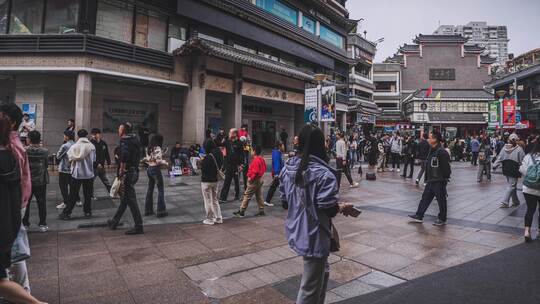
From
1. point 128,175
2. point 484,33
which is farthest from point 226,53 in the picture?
point 484,33

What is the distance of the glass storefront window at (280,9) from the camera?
836 inches

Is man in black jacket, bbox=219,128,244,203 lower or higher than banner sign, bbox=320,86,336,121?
lower

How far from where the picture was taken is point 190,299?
128 inches

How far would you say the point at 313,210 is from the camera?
8.25ft

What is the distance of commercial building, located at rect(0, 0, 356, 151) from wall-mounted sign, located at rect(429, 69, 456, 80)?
137 feet

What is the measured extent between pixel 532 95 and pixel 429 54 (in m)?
22.8

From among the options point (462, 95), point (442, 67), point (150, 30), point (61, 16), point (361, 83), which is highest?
point (442, 67)

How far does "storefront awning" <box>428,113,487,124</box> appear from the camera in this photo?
46719 millimetres

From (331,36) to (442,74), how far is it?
1397 inches

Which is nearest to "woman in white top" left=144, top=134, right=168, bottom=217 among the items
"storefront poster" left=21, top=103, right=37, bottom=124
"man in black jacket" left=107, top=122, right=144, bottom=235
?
"man in black jacket" left=107, top=122, right=144, bottom=235

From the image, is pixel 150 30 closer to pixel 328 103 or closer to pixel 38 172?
pixel 328 103

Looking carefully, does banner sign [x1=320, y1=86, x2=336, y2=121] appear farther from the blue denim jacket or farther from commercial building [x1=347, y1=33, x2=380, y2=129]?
commercial building [x1=347, y1=33, x2=380, y2=129]

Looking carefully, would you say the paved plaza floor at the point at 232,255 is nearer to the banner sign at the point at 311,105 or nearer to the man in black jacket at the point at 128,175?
the man in black jacket at the point at 128,175

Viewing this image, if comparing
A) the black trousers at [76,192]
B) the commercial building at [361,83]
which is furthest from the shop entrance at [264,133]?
the commercial building at [361,83]
